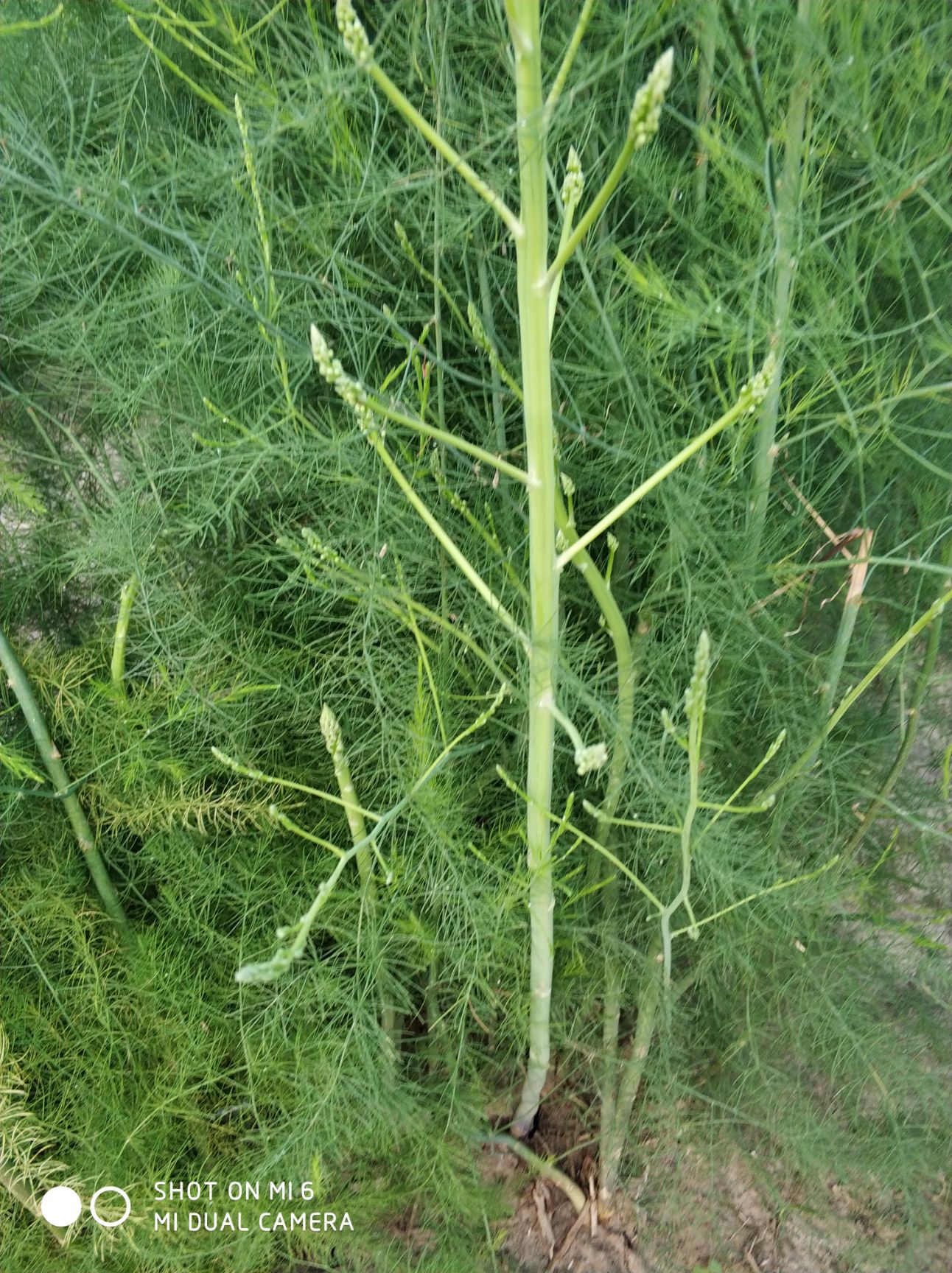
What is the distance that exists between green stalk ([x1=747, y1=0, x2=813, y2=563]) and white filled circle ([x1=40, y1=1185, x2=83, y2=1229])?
33.6 inches

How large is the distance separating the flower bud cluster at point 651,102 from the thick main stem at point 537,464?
3.7 inches

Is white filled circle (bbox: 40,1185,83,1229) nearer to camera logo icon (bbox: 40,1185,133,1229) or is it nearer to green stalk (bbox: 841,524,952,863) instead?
camera logo icon (bbox: 40,1185,133,1229)

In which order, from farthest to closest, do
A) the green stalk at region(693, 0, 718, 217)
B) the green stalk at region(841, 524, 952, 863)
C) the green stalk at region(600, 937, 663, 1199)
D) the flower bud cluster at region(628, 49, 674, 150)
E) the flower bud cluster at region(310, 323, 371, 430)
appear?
the green stalk at region(600, 937, 663, 1199) < the green stalk at region(841, 524, 952, 863) < the green stalk at region(693, 0, 718, 217) < the flower bud cluster at region(310, 323, 371, 430) < the flower bud cluster at region(628, 49, 674, 150)

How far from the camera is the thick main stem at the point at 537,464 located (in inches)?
17.5

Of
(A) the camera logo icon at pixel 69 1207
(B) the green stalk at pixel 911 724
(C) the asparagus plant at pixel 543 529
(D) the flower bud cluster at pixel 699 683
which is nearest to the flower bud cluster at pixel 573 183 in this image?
(C) the asparagus plant at pixel 543 529

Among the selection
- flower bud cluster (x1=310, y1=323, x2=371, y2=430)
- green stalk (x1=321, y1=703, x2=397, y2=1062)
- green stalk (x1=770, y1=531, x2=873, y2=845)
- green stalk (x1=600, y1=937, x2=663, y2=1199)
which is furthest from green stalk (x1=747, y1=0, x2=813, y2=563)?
green stalk (x1=600, y1=937, x2=663, y2=1199)

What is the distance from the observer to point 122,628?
2.56 ft

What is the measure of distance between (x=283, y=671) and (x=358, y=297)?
1.11 feet

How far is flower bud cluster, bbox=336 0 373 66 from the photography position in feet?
1.25

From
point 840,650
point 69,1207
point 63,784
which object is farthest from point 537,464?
point 69,1207

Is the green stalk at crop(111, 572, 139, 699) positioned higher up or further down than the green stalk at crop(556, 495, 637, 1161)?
Result: higher up

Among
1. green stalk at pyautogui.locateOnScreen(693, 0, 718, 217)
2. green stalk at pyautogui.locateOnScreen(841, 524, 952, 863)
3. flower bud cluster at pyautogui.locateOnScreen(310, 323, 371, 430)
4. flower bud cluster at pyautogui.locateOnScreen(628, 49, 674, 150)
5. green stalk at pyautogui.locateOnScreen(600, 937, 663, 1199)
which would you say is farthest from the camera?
green stalk at pyautogui.locateOnScreen(600, 937, 663, 1199)

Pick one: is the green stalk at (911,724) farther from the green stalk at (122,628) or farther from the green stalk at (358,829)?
the green stalk at (122,628)

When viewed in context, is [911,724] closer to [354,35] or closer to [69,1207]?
[354,35]
